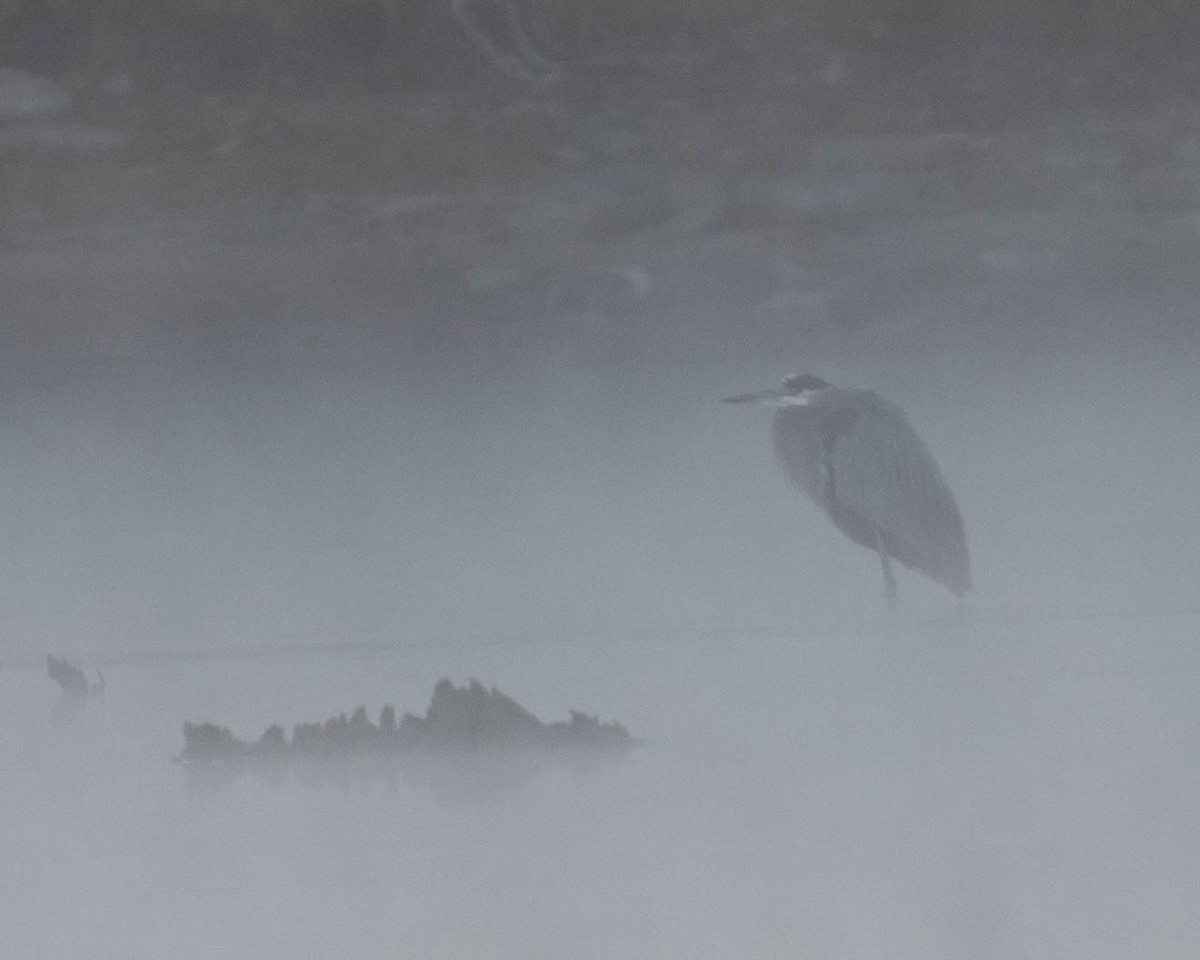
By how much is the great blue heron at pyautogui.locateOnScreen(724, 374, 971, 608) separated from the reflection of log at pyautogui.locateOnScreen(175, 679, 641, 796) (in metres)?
1.79

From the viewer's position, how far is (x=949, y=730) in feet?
5.39

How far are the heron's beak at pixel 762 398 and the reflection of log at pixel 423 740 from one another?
193cm

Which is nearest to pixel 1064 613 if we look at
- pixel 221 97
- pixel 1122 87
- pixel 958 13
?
pixel 1122 87

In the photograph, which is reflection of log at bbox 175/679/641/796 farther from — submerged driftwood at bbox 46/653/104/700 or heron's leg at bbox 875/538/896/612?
heron's leg at bbox 875/538/896/612

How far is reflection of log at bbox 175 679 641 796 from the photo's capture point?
1.57 m

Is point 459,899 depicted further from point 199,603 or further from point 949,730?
point 199,603

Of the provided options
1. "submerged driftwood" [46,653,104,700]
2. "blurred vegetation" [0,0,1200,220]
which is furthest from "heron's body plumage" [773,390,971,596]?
"submerged driftwood" [46,653,104,700]

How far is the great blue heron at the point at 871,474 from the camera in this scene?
3.38 metres

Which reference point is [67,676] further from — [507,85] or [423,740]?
[507,85]

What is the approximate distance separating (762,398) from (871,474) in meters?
0.33

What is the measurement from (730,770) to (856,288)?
1532mm

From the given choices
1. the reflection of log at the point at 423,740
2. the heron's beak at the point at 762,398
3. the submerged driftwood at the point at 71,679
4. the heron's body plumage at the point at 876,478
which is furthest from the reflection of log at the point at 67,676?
the heron's body plumage at the point at 876,478

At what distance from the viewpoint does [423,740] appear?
5.35 feet

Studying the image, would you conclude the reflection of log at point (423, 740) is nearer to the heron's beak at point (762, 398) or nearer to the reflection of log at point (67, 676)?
the reflection of log at point (67, 676)
